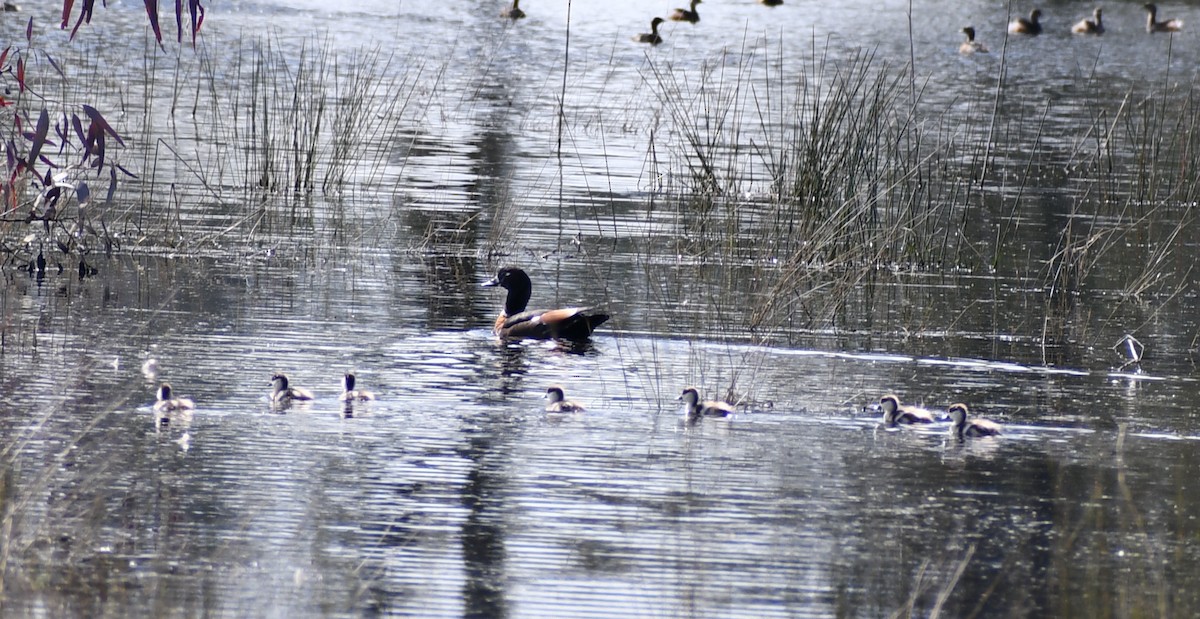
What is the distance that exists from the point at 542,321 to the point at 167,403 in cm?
298

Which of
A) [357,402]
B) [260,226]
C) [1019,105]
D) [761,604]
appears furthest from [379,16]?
[761,604]

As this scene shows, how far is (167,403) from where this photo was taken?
25.1 ft

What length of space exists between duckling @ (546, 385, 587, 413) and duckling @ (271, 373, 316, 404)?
1080 millimetres

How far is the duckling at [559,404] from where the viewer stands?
8.08m

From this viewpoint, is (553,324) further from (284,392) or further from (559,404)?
(284,392)

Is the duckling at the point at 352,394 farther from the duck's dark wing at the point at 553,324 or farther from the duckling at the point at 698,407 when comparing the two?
the duck's dark wing at the point at 553,324

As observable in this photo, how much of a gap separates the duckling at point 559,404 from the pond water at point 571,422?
11cm

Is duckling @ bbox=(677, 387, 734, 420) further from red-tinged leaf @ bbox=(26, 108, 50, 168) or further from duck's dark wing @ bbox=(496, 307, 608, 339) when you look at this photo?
red-tinged leaf @ bbox=(26, 108, 50, 168)

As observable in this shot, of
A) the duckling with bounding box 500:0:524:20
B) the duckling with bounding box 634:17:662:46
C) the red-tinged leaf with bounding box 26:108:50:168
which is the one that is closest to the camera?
the red-tinged leaf with bounding box 26:108:50:168

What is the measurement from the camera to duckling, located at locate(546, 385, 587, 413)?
26.5ft

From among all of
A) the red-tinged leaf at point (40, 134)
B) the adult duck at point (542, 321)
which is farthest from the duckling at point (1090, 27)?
the red-tinged leaf at point (40, 134)

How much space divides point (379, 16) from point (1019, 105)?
17299 millimetres

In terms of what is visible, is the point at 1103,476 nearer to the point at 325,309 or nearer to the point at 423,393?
the point at 423,393

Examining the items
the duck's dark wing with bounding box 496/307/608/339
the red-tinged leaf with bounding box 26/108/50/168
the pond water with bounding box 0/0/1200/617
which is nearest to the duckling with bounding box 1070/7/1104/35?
the pond water with bounding box 0/0/1200/617
